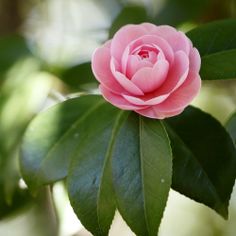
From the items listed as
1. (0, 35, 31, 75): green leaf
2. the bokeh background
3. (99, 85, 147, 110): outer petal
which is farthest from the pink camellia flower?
(0, 35, 31, 75): green leaf

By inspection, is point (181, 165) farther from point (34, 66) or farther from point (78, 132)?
point (34, 66)

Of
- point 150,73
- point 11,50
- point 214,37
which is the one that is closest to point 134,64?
point 150,73

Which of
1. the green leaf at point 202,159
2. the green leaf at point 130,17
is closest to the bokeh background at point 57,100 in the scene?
the green leaf at point 130,17

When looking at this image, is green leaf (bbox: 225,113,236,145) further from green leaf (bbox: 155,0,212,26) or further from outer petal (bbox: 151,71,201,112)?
green leaf (bbox: 155,0,212,26)

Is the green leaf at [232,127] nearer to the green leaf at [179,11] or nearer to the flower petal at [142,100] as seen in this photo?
the flower petal at [142,100]

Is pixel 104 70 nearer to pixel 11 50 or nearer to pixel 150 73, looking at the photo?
pixel 150 73
